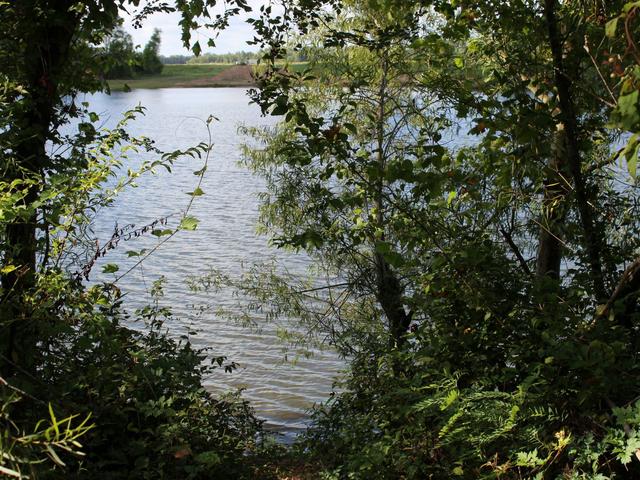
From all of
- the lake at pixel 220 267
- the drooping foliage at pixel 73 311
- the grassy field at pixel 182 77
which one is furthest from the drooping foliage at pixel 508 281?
the grassy field at pixel 182 77

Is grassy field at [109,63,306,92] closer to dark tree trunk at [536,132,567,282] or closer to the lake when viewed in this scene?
the lake

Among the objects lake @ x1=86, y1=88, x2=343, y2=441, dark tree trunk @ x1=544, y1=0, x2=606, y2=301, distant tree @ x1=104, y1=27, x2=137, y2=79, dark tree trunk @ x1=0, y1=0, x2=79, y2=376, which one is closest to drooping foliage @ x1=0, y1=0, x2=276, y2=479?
dark tree trunk @ x1=0, y1=0, x2=79, y2=376

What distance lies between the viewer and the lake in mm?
8945

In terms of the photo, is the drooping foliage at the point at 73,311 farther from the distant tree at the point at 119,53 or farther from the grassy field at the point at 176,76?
the grassy field at the point at 176,76

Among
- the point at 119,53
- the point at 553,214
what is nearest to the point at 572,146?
the point at 553,214

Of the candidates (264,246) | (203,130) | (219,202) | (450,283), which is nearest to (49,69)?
(450,283)

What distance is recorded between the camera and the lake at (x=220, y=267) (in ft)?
29.3

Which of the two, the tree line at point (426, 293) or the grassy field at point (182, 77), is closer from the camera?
the tree line at point (426, 293)

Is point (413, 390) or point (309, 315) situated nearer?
point (413, 390)

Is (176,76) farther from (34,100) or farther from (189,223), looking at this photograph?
(189,223)

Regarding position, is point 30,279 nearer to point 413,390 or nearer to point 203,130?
point 413,390

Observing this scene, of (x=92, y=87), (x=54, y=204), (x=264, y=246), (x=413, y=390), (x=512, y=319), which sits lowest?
(x=264, y=246)

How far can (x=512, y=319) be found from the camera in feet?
13.2

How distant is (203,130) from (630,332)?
2557 cm
